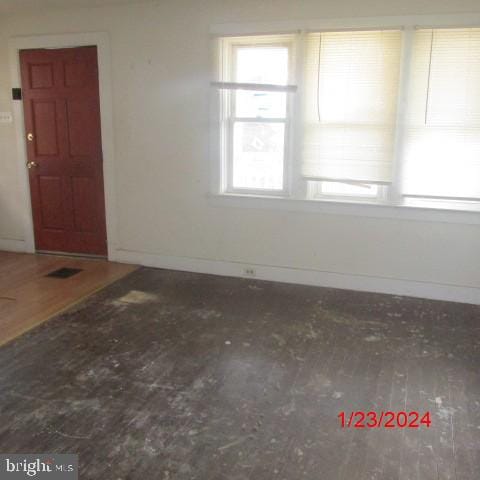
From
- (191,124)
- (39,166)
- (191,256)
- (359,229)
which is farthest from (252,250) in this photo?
(39,166)

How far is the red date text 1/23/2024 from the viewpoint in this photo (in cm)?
238

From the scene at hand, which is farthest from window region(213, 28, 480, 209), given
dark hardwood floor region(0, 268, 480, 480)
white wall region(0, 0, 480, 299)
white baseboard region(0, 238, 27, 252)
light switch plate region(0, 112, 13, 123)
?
white baseboard region(0, 238, 27, 252)

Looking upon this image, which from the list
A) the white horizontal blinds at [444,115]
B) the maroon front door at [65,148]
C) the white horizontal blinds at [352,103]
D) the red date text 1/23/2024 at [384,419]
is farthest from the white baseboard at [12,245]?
the red date text 1/23/2024 at [384,419]

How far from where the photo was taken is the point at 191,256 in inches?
187

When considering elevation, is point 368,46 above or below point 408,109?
above

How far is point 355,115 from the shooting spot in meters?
Answer: 3.98

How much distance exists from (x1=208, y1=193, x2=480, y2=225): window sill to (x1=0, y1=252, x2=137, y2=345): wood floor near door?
1.25 meters

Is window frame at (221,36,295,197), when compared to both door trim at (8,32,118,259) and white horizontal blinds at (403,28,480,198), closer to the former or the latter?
white horizontal blinds at (403,28,480,198)

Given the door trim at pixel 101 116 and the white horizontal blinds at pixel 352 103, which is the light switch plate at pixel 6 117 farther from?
the white horizontal blinds at pixel 352 103

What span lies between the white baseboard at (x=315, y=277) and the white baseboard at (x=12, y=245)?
1.12 metres

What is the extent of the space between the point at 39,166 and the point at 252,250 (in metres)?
2.42

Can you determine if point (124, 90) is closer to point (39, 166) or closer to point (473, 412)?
point (39, 166)

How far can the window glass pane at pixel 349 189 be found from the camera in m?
4.19

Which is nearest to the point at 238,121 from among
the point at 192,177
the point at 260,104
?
the point at 260,104
